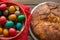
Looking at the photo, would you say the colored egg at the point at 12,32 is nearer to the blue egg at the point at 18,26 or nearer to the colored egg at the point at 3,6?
the blue egg at the point at 18,26

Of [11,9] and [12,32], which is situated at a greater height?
[11,9]

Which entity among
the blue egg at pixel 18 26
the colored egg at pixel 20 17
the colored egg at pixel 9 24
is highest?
the colored egg at pixel 20 17

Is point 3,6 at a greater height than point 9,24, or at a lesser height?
greater

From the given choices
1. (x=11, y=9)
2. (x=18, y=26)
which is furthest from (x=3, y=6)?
(x=18, y=26)

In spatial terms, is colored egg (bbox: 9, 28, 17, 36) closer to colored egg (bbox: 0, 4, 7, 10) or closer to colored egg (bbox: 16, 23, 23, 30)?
colored egg (bbox: 16, 23, 23, 30)

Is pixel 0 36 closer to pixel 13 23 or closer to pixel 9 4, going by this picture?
pixel 13 23

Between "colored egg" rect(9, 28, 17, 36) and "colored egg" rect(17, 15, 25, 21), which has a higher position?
"colored egg" rect(17, 15, 25, 21)

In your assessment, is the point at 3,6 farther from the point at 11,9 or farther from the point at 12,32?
the point at 12,32

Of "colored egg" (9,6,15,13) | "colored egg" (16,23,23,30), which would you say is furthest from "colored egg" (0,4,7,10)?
"colored egg" (16,23,23,30)

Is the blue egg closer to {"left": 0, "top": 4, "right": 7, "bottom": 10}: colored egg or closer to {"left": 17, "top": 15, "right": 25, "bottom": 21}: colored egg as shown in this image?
{"left": 17, "top": 15, "right": 25, "bottom": 21}: colored egg

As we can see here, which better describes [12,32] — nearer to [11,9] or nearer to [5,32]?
[5,32]

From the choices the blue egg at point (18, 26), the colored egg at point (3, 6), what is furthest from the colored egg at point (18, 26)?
the colored egg at point (3, 6)

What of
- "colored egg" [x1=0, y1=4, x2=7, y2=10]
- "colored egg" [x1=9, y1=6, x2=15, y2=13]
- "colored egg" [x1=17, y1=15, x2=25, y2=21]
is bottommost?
"colored egg" [x1=17, y1=15, x2=25, y2=21]
